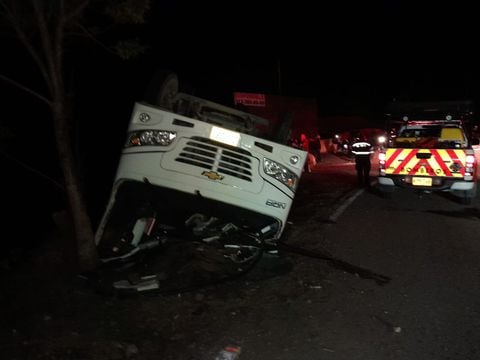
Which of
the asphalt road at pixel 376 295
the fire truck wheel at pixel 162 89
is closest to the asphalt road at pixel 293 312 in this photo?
the asphalt road at pixel 376 295

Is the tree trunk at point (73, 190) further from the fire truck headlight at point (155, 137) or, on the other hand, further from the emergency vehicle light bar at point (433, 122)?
the emergency vehicle light bar at point (433, 122)

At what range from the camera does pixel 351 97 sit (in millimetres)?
52750

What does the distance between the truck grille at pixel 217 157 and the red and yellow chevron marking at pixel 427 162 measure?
5737mm

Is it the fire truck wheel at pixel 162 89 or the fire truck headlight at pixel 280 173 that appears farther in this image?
the fire truck wheel at pixel 162 89

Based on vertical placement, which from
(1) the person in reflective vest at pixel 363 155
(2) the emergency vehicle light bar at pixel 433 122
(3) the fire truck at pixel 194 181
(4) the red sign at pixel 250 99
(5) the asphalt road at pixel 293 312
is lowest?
(5) the asphalt road at pixel 293 312

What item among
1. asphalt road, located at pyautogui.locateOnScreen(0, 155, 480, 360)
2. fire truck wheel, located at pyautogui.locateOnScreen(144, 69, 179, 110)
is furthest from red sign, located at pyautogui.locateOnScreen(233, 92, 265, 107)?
asphalt road, located at pyautogui.locateOnScreen(0, 155, 480, 360)

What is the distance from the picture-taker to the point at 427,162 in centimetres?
1016

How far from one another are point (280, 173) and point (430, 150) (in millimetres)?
5374

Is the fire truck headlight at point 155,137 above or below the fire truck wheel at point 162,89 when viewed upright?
below

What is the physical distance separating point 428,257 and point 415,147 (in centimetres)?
450

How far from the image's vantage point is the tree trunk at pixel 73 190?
5.36 meters

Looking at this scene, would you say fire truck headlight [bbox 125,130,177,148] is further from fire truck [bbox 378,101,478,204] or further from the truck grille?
fire truck [bbox 378,101,478,204]

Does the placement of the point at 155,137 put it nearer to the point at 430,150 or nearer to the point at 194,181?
the point at 194,181

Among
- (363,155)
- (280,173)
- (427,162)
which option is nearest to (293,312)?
(280,173)
